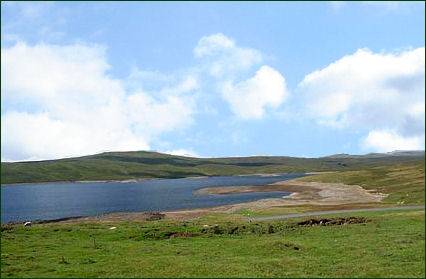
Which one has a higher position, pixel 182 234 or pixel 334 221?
pixel 182 234

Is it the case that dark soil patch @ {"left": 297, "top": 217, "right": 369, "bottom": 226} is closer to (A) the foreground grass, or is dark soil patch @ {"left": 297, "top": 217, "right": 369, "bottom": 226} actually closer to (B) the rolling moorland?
(B) the rolling moorland

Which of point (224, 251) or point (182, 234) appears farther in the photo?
point (182, 234)

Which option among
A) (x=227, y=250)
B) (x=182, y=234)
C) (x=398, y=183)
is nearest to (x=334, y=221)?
(x=182, y=234)

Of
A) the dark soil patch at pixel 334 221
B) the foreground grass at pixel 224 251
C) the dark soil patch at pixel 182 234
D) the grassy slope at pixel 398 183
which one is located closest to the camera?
the foreground grass at pixel 224 251

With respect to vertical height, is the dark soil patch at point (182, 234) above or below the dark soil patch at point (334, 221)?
above

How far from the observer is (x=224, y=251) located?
4147cm

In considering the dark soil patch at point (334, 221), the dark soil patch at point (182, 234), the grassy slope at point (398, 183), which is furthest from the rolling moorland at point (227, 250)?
the grassy slope at point (398, 183)

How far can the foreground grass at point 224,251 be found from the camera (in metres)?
33.0

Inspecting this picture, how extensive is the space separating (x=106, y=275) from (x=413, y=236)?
88.3ft

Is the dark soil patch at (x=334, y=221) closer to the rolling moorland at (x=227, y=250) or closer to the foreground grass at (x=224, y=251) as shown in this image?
the rolling moorland at (x=227, y=250)

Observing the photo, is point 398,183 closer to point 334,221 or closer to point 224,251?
point 334,221

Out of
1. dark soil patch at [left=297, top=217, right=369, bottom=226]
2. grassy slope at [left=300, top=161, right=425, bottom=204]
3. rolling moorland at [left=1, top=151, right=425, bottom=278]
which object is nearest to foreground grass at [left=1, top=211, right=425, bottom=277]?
rolling moorland at [left=1, top=151, right=425, bottom=278]

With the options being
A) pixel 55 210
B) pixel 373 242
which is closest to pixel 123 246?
pixel 373 242

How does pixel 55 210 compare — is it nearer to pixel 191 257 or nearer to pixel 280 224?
pixel 280 224
